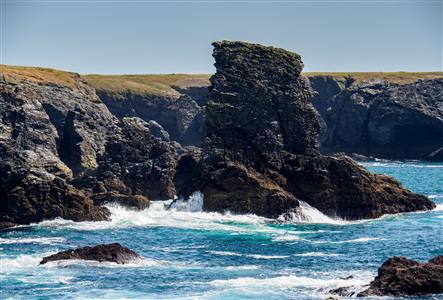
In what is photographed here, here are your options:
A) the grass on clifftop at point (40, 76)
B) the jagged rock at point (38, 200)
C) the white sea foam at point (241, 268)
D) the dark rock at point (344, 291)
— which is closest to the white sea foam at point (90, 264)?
the white sea foam at point (241, 268)

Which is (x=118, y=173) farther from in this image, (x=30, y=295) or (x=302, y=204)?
(x=30, y=295)

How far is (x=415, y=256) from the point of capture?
214 ft

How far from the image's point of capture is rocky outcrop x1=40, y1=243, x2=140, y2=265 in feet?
199

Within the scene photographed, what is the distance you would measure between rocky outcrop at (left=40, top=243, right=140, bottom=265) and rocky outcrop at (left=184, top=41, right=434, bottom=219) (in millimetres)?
30526

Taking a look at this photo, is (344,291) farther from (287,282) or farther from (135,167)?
(135,167)

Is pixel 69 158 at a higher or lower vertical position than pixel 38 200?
higher

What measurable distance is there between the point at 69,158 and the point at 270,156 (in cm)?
3567

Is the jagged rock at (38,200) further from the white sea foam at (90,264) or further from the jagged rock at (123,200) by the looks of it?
the white sea foam at (90,264)

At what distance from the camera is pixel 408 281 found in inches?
1855

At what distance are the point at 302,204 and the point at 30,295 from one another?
4652cm

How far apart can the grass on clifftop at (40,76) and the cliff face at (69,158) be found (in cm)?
1123

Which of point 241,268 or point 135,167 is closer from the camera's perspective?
point 241,268

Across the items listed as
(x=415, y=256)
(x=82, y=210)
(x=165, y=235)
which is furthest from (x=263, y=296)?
(x=82, y=210)

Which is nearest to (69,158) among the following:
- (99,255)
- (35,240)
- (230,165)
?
(230,165)
